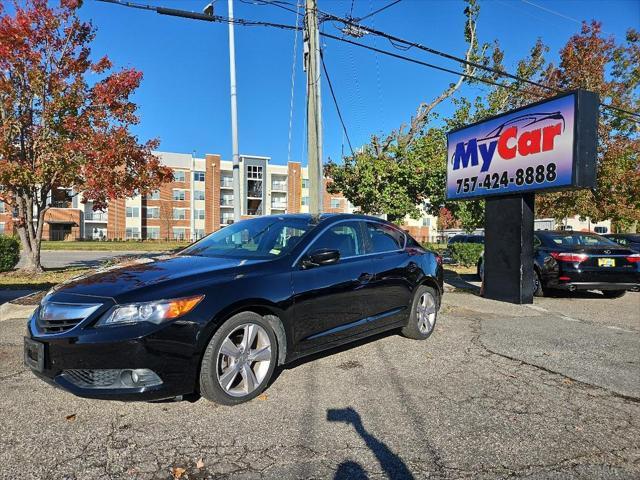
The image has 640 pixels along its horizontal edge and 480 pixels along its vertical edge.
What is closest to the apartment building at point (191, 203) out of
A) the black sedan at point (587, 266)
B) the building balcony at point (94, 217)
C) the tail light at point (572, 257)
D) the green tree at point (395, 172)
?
the building balcony at point (94, 217)

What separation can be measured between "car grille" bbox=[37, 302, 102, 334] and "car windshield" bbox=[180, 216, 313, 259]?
4.58 feet

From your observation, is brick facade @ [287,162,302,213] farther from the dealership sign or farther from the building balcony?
the dealership sign

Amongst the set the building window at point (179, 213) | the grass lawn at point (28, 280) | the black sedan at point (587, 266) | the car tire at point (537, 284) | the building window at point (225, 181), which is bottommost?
the grass lawn at point (28, 280)

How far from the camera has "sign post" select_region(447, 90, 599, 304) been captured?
7.23 metres

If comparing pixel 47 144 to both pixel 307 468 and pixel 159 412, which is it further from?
pixel 307 468

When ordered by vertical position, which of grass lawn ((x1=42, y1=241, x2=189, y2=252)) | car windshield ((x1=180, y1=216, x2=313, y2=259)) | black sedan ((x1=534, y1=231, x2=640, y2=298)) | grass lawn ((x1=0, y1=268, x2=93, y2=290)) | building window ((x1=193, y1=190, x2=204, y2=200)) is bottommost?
grass lawn ((x1=42, y1=241, x2=189, y2=252))

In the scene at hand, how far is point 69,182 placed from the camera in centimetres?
1198

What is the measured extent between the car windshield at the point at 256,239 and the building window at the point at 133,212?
215 feet

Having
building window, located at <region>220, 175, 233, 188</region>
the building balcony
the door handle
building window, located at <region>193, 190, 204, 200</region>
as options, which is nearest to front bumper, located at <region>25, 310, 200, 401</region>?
the door handle

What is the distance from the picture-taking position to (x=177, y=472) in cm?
261

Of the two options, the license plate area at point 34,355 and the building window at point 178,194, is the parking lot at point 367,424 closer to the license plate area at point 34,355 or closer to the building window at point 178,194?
the license plate area at point 34,355

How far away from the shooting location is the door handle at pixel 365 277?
468cm

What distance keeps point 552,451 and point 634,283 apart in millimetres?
7671

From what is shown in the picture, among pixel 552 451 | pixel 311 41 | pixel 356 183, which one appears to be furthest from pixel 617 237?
pixel 552 451
